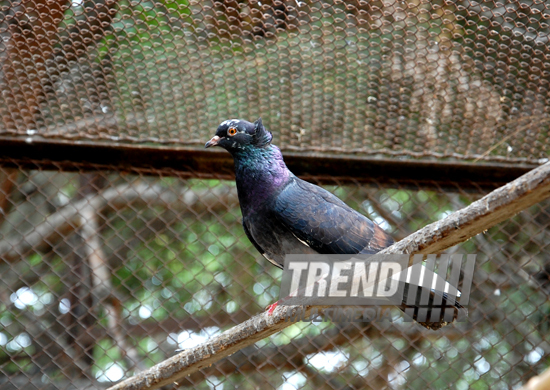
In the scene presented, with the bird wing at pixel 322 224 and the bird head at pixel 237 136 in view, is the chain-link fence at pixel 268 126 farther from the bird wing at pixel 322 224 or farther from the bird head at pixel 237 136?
the bird wing at pixel 322 224

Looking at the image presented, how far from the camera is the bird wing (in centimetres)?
211

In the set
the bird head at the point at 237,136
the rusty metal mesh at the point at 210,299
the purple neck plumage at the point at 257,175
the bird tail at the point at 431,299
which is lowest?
the rusty metal mesh at the point at 210,299

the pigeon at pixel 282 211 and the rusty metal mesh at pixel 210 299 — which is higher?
the pigeon at pixel 282 211

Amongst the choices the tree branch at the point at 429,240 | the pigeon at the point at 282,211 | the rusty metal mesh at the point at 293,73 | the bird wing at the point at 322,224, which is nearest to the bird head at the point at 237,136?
the pigeon at the point at 282,211

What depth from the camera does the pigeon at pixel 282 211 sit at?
83.6 inches

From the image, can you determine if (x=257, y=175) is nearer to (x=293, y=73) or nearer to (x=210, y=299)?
(x=293, y=73)

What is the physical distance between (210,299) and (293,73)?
1.65 m

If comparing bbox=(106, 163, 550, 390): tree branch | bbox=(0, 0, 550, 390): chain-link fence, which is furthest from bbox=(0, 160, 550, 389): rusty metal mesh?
bbox=(106, 163, 550, 390): tree branch

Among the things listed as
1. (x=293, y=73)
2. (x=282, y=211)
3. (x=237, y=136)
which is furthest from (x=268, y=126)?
(x=282, y=211)

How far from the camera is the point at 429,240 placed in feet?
4.53

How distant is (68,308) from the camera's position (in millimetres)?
3467

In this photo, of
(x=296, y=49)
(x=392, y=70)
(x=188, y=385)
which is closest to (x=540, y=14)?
(x=392, y=70)

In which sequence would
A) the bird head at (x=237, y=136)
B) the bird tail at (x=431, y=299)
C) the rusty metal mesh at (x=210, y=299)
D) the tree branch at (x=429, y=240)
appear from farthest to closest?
the rusty metal mesh at (x=210, y=299) < the bird head at (x=237, y=136) < the bird tail at (x=431, y=299) < the tree branch at (x=429, y=240)

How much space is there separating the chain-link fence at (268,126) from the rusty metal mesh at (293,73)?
0.03 feet
